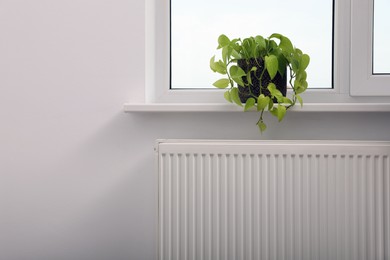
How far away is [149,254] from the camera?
63.6 inches

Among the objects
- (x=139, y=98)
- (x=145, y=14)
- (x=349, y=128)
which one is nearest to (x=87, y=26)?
(x=145, y=14)

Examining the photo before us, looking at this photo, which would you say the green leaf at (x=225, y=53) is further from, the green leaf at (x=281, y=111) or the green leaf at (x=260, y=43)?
the green leaf at (x=281, y=111)

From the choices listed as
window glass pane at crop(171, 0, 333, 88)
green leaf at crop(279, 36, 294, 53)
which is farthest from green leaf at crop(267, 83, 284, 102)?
window glass pane at crop(171, 0, 333, 88)

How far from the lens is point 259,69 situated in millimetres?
1516

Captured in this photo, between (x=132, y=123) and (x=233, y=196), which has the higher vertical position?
(x=132, y=123)

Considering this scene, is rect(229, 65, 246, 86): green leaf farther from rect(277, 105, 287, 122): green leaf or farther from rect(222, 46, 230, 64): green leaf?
rect(277, 105, 287, 122): green leaf

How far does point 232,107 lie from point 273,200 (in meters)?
0.33

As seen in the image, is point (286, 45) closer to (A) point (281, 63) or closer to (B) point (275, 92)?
(A) point (281, 63)

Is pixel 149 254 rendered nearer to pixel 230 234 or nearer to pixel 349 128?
pixel 230 234

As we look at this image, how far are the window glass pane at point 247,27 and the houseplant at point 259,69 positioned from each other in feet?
0.65

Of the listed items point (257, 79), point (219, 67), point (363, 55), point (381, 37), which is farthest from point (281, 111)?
point (381, 37)

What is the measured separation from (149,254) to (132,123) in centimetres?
47

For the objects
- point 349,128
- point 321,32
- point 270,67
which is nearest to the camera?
point 270,67

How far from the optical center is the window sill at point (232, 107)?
4.86 feet
